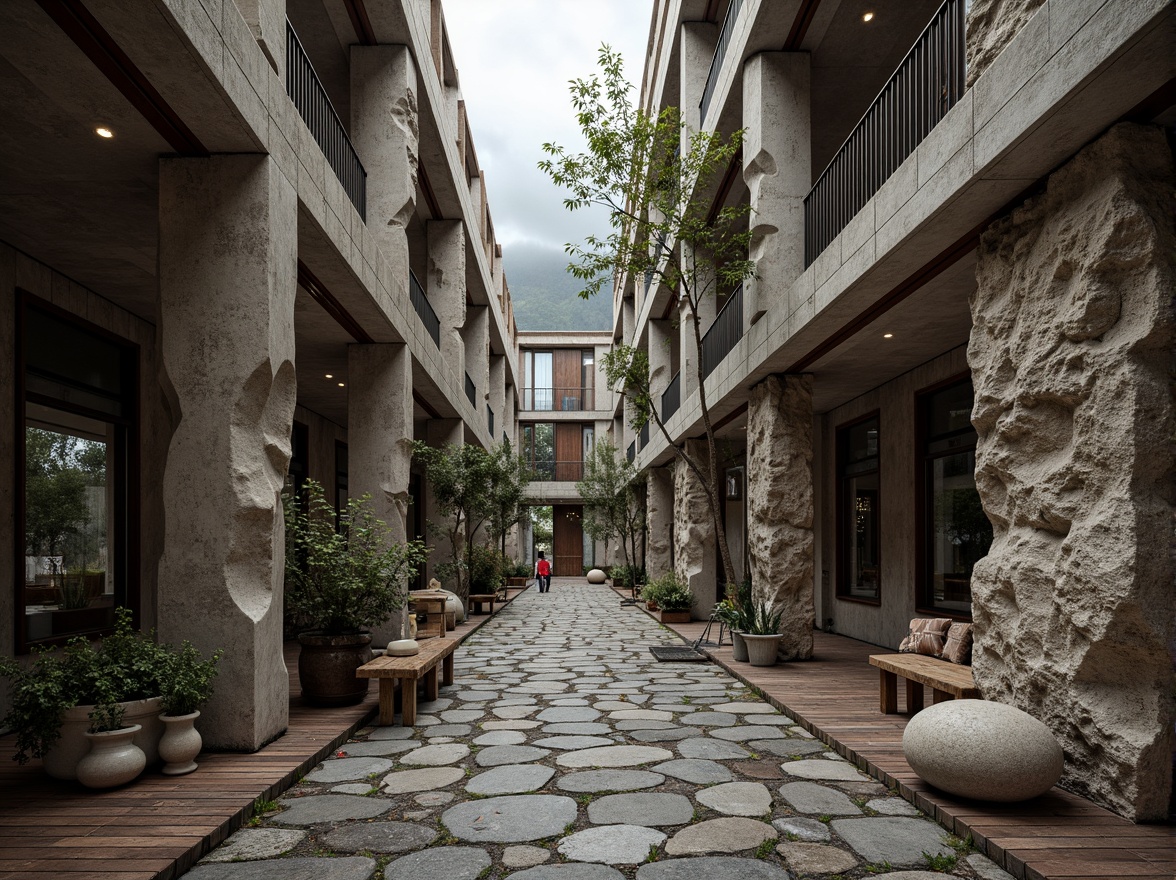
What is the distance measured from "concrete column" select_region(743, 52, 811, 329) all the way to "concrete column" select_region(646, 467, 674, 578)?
10.6 m

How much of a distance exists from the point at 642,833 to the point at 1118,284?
3.80 meters

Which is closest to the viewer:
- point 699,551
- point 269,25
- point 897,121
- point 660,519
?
point 269,25

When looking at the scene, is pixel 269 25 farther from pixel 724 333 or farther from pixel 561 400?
pixel 561 400

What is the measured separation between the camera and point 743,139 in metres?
10.2

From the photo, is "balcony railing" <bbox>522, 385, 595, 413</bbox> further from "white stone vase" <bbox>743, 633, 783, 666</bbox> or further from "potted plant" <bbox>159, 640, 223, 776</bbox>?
"potted plant" <bbox>159, 640, 223, 776</bbox>

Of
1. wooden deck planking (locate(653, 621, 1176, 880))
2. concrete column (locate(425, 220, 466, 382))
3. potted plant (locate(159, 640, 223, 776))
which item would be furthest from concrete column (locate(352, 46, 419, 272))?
wooden deck planking (locate(653, 621, 1176, 880))

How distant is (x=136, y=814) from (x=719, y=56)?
1178 cm

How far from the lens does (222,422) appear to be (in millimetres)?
5312

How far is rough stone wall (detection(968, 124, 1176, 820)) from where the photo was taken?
3920 mm

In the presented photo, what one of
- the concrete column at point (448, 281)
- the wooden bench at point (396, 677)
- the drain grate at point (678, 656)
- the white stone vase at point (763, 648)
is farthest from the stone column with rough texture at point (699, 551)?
the wooden bench at point (396, 677)

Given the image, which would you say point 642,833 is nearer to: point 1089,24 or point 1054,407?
point 1054,407

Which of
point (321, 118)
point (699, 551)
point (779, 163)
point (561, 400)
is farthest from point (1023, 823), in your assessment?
point (561, 400)

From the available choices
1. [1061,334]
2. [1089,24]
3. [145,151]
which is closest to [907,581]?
[1061,334]

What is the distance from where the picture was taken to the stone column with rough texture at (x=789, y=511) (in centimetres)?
992
